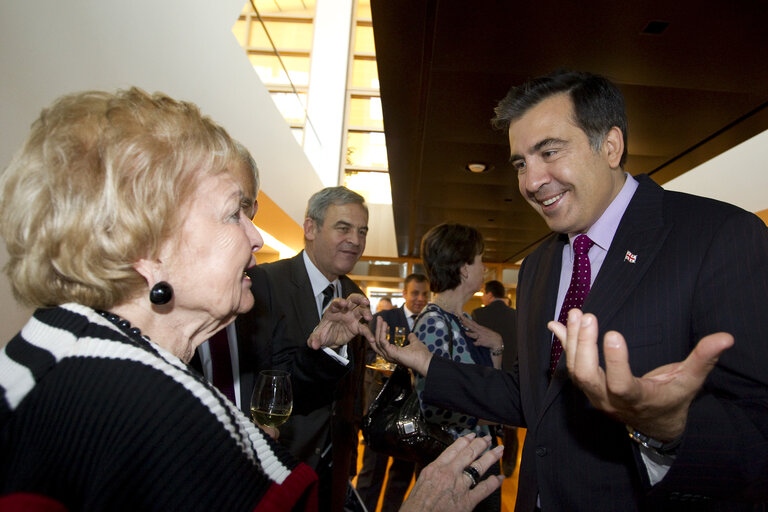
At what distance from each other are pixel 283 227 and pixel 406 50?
4.84 meters

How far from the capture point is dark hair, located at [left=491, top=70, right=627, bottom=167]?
1.73 m

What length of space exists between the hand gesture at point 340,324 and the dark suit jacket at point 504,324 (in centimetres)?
324

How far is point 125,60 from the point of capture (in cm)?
272

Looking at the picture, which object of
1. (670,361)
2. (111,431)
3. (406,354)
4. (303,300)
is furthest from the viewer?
(303,300)

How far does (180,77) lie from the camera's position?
3.46 m

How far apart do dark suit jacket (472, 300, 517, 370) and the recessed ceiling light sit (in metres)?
1.77

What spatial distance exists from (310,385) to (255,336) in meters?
0.34

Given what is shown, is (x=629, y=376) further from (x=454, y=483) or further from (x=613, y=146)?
(x=613, y=146)

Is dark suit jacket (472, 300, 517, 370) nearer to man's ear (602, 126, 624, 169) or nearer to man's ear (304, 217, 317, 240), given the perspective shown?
man's ear (304, 217, 317, 240)

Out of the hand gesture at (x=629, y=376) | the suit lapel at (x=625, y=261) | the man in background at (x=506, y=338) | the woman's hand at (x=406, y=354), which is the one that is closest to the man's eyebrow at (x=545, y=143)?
the suit lapel at (x=625, y=261)

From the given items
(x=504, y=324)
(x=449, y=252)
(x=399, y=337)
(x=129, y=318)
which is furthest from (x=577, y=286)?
(x=504, y=324)

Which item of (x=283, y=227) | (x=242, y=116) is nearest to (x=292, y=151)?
(x=283, y=227)

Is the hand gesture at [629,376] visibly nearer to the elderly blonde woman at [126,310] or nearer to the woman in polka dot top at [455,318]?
the elderly blonde woman at [126,310]

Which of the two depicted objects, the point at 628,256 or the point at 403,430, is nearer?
the point at 628,256
